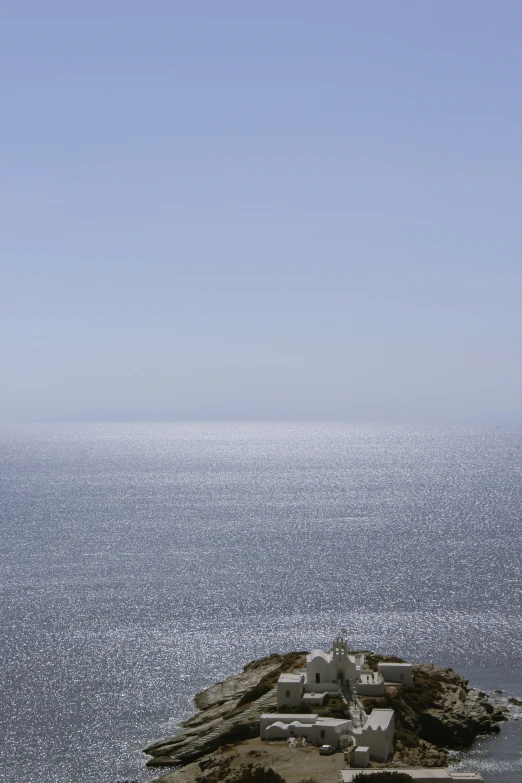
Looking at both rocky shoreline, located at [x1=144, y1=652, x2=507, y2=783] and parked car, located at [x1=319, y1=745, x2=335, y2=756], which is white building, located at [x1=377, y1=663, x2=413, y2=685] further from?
parked car, located at [x1=319, y1=745, x2=335, y2=756]

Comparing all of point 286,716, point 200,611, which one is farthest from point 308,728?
point 200,611

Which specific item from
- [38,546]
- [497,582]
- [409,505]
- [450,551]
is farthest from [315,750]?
[409,505]

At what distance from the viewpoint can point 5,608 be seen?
3878 inches

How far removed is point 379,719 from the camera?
56844 millimetres

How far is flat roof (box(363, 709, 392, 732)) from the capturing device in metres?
55.2

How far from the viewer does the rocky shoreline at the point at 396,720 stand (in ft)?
189

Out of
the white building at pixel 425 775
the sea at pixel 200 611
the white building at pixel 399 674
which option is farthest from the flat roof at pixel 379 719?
the white building at pixel 399 674

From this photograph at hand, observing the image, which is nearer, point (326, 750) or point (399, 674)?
point (326, 750)

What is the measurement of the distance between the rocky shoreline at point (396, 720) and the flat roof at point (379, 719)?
1.63 metres

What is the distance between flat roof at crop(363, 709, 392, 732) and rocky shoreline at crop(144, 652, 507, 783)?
1634mm

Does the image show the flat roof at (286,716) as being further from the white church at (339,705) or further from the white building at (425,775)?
the white building at (425,775)

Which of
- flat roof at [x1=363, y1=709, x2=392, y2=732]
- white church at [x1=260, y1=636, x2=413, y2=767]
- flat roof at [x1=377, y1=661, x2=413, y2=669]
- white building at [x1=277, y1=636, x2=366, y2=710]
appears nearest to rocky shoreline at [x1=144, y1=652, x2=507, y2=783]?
white church at [x1=260, y1=636, x2=413, y2=767]

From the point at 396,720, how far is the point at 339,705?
13.0 feet

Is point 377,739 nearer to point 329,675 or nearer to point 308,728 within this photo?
point 308,728
